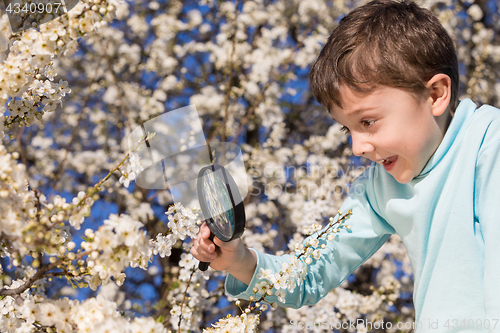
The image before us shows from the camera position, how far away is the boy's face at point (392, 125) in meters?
1.26

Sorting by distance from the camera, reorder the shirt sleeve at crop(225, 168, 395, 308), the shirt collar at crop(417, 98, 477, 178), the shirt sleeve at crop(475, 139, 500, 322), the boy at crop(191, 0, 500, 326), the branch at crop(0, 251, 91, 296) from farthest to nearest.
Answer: the shirt sleeve at crop(225, 168, 395, 308) < the shirt collar at crop(417, 98, 477, 178) < the boy at crop(191, 0, 500, 326) < the shirt sleeve at crop(475, 139, 500, 322) < the branch at crop(0, 251, 91, 296)

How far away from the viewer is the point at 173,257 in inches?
141

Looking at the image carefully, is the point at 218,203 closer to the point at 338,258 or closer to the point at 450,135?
the point at 338,258

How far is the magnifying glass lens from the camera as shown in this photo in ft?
3.78

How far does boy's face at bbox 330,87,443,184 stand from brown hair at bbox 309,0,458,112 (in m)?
0.03

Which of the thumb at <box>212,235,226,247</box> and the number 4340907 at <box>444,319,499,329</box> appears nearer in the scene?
the number 4340907 at <box>444,319,499,329</box>

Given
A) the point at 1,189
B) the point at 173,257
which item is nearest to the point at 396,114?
the point at 1,189

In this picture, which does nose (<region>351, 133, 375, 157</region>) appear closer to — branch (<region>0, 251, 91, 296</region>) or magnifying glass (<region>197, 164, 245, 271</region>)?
magnifying glass (<region>197, 164, 245, 271</region>)

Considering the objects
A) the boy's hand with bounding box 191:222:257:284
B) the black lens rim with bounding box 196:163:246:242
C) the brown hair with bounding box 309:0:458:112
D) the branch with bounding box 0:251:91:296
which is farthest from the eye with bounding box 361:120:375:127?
the branch with bounding box 0:251:91:296

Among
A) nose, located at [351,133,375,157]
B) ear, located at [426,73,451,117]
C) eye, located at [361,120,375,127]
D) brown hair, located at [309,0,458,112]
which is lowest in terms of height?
nose, located at [351,133,375,157]

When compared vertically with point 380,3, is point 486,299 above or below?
below

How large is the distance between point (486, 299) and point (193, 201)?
90 centimetres

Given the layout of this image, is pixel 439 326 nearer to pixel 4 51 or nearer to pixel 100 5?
pixel 100 5

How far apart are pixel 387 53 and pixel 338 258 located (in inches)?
30.4
